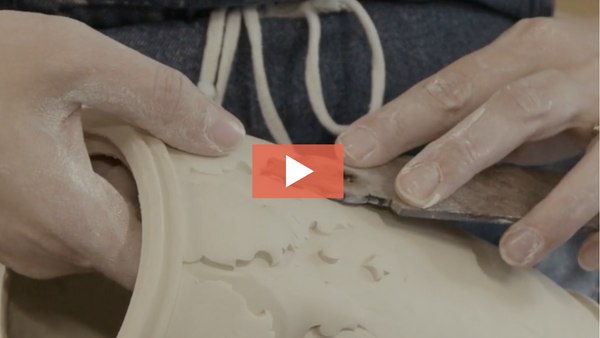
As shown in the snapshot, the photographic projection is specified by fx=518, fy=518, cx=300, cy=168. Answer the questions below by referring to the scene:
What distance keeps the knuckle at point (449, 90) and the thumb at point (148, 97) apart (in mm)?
237

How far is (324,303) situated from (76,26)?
11.7 inches

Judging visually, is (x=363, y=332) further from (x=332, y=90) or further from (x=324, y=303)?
(x=332, y=90)

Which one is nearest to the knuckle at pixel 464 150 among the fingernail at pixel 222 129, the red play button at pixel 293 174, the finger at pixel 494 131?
the finger at pixel 494 131

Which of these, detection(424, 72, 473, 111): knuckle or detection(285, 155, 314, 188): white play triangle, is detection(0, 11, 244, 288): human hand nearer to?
detection(285, 155, 314, 188): white play triangle

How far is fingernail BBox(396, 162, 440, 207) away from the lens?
49cm

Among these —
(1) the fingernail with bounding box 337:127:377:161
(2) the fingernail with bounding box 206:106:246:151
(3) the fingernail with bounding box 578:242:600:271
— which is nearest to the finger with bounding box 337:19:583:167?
(1) the fingernail with bounding box 337:127:377:161

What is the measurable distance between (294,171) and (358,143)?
0.26ft

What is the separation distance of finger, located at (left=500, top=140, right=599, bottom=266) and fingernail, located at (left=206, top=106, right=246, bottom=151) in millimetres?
299

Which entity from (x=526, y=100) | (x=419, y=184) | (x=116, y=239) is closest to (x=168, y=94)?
(x=116, y=239)

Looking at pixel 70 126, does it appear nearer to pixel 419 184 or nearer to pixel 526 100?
pixel 419 184

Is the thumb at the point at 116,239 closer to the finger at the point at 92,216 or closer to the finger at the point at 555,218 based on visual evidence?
the finger at the point at 92,216

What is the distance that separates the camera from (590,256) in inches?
25.0

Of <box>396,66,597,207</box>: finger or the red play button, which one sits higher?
<box>396,66,597,207</box>: finger

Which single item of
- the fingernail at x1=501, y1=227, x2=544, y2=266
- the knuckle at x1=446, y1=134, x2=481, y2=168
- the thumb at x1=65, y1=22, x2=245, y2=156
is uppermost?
the knuckle at x1=446, y1=134, x2=481, y2=168
